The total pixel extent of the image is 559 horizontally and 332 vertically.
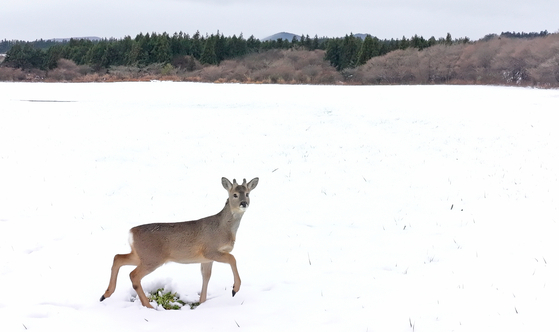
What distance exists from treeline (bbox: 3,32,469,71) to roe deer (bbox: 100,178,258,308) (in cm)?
7686

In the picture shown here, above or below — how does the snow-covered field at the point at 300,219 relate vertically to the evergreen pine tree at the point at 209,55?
below

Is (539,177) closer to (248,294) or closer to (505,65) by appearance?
(248,294)

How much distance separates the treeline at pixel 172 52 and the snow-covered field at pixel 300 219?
63.9m

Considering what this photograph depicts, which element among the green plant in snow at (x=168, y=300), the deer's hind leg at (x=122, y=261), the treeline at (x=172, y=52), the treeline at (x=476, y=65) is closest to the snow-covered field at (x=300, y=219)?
the green plant in snow at (x=168, y=300)

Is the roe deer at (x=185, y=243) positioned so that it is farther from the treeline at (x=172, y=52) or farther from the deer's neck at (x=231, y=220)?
the treeline at (x=172, y=52)

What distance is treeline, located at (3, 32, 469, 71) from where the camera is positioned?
81.9m

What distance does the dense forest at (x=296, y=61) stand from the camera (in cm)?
5191

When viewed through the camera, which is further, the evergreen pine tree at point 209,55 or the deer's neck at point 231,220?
the evergreen pine tree at point 209,55

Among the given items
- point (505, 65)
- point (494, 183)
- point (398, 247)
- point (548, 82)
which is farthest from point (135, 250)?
point (505, 65)

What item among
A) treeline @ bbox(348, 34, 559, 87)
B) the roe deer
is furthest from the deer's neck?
treeline @ bbox(348, 34, 559, 87)

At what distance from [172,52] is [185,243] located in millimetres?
93969

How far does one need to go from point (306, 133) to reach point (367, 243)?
12183 mm

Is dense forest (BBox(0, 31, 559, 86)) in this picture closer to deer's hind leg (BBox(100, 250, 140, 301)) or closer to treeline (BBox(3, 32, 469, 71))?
treeline (BBox(3, 32, 469, 71))

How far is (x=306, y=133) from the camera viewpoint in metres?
20.6
